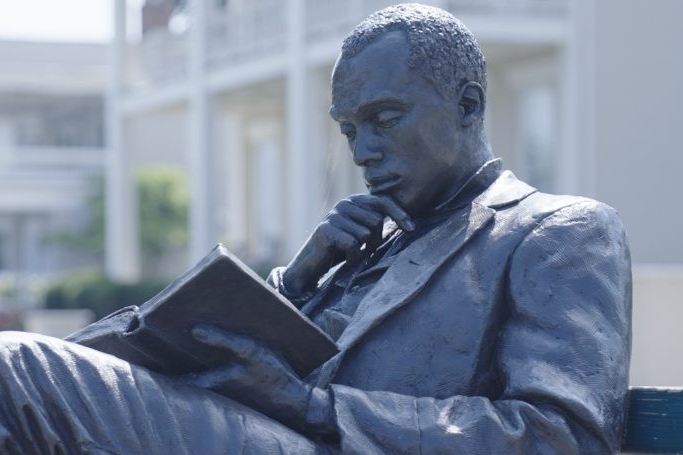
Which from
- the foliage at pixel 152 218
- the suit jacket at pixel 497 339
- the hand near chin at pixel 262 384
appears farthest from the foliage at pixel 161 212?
the hand near chin at pixel 262 384

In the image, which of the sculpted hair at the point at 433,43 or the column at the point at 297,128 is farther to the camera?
the column at the point at 297,128

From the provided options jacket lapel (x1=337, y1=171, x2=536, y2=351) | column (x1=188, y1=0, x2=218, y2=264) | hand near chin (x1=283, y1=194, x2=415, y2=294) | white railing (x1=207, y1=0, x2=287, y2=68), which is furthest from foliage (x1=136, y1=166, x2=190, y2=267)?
jacket lapel (x1=337, y1=171, x2=536, y2=351)

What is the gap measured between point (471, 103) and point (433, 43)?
18cm

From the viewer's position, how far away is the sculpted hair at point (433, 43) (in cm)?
423

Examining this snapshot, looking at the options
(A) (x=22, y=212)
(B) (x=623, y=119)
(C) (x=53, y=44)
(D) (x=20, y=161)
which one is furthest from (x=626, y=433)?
(C) (x=53, y=44)

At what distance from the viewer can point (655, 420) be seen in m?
4.34

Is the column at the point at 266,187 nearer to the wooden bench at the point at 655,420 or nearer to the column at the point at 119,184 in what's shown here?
the column at the point at 119,184

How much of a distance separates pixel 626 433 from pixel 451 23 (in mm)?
1104

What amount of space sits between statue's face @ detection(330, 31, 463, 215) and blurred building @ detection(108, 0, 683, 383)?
784 cm

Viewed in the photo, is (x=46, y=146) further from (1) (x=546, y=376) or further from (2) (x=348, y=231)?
(1) (x=546, y=376)

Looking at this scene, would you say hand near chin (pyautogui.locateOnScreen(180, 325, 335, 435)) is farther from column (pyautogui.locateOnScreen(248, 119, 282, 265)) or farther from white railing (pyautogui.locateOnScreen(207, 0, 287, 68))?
column (pyautogui.locateOnScreen(248, 119, 282, 265))

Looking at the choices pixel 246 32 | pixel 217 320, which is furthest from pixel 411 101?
pixel 246 32

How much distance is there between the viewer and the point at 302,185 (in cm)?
2475

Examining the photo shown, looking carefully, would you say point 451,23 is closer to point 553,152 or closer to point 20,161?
point 553,152
